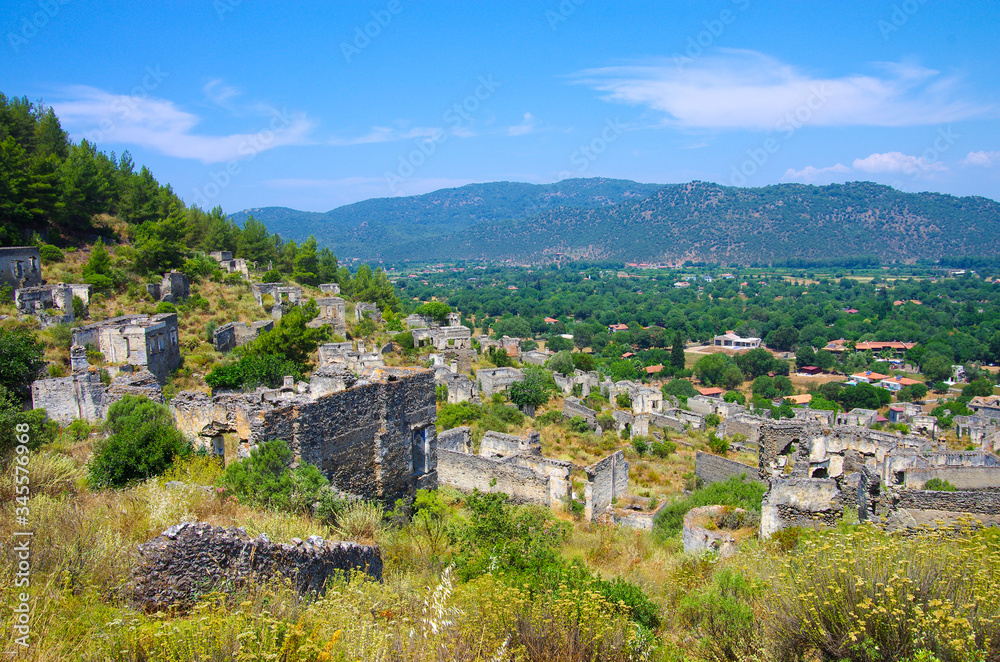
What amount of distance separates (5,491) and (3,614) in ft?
9.58

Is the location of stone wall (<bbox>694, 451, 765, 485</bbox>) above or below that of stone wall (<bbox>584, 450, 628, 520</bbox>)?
below

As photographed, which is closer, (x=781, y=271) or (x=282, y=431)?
(x=282, y=431)

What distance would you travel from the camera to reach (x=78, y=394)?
47.1ft

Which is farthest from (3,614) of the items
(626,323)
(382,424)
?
(626,323)

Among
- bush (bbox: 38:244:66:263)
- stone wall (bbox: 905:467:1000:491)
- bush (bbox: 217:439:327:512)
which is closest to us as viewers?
bush (bbox: 217:439:327:512)

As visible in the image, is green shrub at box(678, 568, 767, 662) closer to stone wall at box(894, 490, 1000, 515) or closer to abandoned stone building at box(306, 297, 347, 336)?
stone wall at box(894, 490, 1000, 515)

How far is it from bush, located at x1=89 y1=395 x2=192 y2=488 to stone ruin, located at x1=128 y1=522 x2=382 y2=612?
4.04 metres

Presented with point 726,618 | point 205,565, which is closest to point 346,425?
point 205,565

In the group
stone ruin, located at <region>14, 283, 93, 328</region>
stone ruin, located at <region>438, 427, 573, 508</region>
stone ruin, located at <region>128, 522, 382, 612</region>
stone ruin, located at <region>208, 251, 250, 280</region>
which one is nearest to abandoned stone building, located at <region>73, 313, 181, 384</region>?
stone ruin, located at <region>14, 283, 93, 328</region>

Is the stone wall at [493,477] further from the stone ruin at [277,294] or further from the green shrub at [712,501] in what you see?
the stone ruin at [277,294]

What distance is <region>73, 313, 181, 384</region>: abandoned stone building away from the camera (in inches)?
712

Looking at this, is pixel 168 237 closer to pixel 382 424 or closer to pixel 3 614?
pixel 382 424

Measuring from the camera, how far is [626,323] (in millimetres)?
97875

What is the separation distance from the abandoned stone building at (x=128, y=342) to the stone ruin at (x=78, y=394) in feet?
9.91
